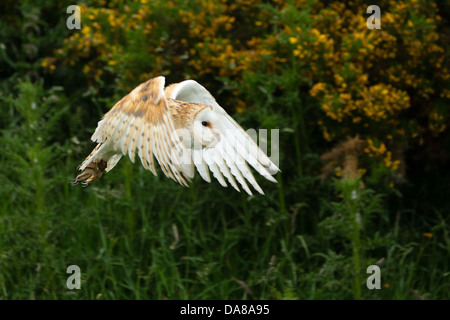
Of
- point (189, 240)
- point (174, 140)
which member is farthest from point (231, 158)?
point (189, 240)

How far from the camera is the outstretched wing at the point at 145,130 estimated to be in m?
3.18

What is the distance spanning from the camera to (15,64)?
21.5 feet

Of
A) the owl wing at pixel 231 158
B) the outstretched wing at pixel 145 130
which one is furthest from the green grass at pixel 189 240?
the outstretched wing at pixel 145 130

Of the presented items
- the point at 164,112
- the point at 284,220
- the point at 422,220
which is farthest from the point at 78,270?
the point at 422,220

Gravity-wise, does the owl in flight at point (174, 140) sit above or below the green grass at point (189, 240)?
above

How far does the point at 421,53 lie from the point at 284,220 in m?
1.47

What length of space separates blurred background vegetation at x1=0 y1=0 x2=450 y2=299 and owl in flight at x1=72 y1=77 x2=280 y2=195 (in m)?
1.02

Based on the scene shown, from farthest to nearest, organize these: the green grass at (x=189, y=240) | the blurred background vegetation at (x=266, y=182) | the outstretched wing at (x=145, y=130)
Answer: the blurred background vegetation at (x=266, y=182) → the green grass at (x=189, y=240) → the outstretched wing at (x=145, y=130)

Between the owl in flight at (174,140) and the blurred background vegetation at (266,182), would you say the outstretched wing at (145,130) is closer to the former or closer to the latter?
the owl in flight at (174,140)

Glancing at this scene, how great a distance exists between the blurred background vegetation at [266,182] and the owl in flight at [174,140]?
1.02 metres

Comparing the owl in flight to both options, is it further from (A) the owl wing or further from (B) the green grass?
(B) the green grass

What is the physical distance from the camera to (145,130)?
3.36 meters

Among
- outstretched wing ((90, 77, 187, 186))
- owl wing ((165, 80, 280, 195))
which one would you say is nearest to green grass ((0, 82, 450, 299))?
owl wing ((165, 80, 280, 195))

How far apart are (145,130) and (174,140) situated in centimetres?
20
